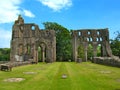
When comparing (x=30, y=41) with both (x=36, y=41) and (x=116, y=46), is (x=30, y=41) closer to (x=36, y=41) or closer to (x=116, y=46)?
(x=36, y=41)

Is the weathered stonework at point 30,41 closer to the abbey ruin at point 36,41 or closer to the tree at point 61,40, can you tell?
the abbey ruin at point 36,41

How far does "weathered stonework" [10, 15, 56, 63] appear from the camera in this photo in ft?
184

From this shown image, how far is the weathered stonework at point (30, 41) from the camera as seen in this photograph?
56.2 m

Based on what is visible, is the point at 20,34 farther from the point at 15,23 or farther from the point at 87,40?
the point at 87,40

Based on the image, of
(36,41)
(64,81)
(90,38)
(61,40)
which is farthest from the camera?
(61,40)

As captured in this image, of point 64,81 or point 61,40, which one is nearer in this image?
point 64,81

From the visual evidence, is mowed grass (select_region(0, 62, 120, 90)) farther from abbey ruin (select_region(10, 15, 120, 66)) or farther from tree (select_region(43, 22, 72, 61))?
tree (select_region(43, 22, 72, 61))

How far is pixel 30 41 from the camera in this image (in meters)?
57.9

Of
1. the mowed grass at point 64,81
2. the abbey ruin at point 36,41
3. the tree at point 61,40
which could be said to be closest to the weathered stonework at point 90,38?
the abbey ruin at point 36,41

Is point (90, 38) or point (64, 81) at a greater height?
point (90, 38)

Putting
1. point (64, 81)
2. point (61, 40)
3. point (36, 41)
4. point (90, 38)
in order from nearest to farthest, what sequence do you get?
point (64, 81) → point (36, 41) → point (90, 38) → point (61, 40)

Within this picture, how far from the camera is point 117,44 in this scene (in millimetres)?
67375

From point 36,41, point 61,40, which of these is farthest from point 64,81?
point 61,40

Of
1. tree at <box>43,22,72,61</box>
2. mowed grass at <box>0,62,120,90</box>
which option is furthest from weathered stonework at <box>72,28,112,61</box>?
mowed grass at <box>0,62,120,90</box>
